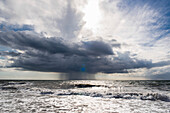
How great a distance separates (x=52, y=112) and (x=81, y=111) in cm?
375

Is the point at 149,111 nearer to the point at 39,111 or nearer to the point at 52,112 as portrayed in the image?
the point at 52,112

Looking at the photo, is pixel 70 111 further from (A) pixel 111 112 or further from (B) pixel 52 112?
(A) pixel 111 112

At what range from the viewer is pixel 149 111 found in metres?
14.8

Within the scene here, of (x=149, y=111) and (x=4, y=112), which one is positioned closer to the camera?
(x=4, y=112)

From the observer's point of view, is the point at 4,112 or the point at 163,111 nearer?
the point at 4,112

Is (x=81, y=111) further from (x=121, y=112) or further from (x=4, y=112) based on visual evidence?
(x=4, y=112)

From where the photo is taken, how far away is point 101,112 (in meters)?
14.2

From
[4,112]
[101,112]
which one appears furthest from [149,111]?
[4,112]

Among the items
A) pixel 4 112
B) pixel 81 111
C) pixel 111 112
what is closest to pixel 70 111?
pixel 81 111

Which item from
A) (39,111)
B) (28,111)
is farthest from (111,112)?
(28,111)

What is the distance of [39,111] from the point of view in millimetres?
14391

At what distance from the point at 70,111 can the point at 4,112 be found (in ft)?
26.9

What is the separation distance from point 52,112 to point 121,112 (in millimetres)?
8933

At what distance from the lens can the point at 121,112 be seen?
14.3m
